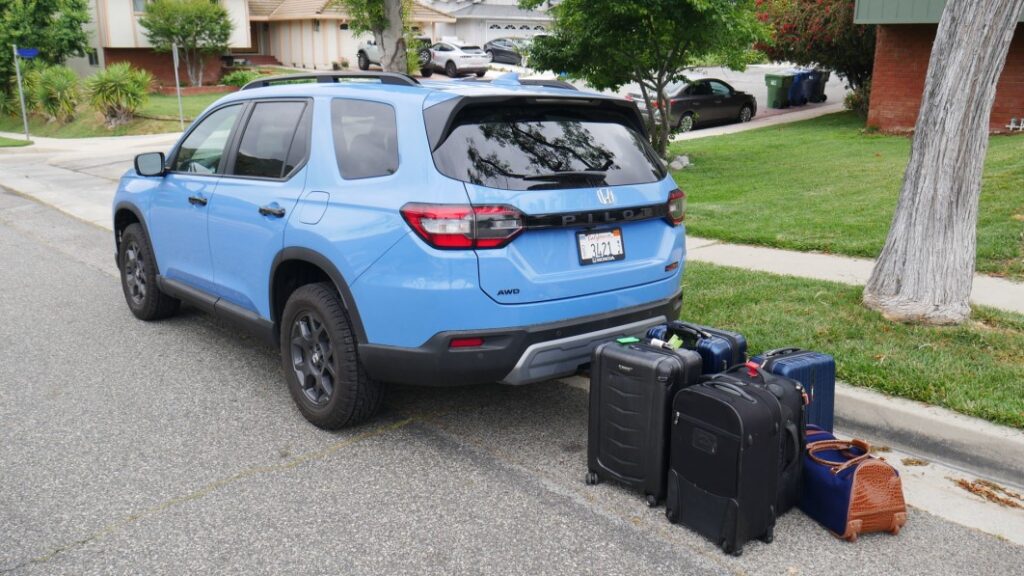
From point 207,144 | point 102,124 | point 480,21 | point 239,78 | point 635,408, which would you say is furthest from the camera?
point 480,21

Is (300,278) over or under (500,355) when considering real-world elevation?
over

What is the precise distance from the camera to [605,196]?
4.27 m

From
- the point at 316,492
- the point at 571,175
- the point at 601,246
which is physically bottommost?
the point at 316,492

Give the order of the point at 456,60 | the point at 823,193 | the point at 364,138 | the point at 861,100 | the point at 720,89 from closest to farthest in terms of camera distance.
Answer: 1. the point at 364,138
2. the point at 823,193
3. the point at 861,100
4. the point at 720,89
5. the point at 456,60

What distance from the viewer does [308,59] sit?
159ft

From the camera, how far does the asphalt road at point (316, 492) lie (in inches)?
136

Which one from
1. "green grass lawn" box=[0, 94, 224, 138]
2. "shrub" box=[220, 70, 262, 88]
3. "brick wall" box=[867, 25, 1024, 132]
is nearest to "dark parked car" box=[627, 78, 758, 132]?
"brick wall" box=[867, 25, 1024, 132]

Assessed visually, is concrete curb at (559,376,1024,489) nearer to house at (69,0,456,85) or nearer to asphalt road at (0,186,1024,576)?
asphalt road at (0,186,1024,576)

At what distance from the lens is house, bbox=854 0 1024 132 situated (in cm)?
1619

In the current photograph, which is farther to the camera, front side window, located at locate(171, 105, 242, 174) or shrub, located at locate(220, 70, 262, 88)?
shrub, located at locate(220, 70, 262, 88)

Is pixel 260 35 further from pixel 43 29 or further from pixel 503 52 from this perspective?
pixel 43 29

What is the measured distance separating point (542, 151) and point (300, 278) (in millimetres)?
1576

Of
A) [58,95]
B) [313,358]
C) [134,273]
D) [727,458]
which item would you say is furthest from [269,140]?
[58,95]

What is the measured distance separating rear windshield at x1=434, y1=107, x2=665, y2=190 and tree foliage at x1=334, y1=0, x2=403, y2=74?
7.73 metres
